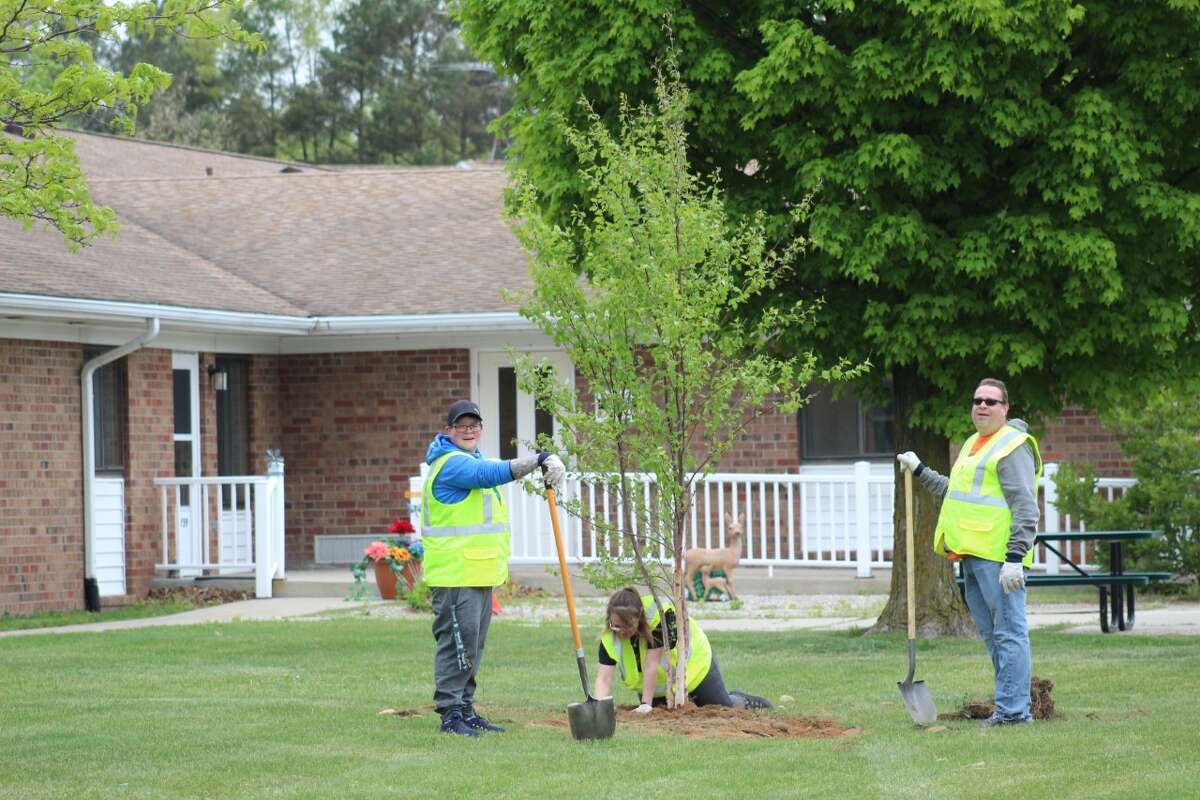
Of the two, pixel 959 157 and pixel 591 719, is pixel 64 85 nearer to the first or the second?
pixel 591 719

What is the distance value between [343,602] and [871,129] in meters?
8.21

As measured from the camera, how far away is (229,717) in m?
10.7

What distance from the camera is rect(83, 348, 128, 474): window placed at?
62.4 ft

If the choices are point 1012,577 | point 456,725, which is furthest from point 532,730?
point 1012,577

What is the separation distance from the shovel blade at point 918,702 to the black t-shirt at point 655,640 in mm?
1360

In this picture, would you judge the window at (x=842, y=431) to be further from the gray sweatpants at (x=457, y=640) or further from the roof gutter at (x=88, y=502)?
the gray sweatpants at (x=457, y=640)

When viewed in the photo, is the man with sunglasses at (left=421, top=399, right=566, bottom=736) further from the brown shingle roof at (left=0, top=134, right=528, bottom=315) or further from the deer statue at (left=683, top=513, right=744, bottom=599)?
the brown shingle roof at (left=0, top=134, right=528, bottom=315)

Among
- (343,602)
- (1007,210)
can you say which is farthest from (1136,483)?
(343,602)

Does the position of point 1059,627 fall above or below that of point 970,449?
below

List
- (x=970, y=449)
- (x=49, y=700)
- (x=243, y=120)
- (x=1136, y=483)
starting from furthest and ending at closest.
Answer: (x=243, y=120), (x=1136, y=483), (x=49, y=700), (x=970, y=449)

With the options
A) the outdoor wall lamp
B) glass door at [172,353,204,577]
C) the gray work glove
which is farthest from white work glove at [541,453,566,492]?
the outdoor wall lamp

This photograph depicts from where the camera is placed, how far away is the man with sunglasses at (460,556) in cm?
993

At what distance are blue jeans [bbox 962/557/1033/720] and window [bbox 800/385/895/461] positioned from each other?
11363mm

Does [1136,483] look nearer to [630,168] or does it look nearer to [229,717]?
[630,168]
